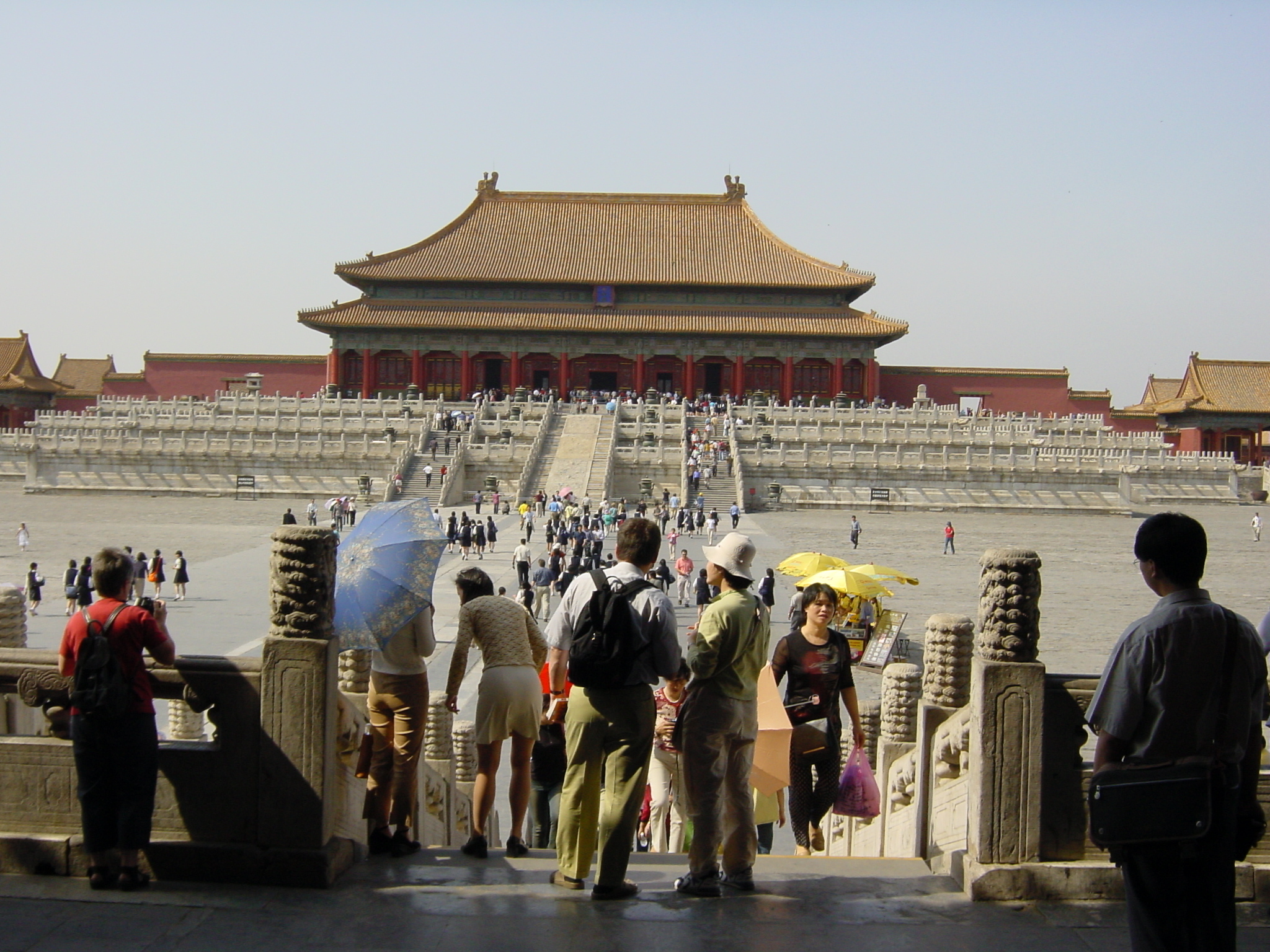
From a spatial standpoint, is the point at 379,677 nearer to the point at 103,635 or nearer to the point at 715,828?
the point at 103,635

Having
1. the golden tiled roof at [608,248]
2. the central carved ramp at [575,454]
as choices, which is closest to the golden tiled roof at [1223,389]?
the golden tiled roof at [608,248]

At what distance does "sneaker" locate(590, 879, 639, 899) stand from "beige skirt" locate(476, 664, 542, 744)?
941mm

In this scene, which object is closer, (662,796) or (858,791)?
(858,791)

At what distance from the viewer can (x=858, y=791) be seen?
6754 mm

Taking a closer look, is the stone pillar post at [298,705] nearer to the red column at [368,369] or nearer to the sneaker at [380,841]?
the sneaker at [380,841]

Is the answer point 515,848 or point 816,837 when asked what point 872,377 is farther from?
point 515,848

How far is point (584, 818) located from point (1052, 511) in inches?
1418

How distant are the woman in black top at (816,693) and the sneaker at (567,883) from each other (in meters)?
1.94

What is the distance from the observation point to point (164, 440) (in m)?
39.5

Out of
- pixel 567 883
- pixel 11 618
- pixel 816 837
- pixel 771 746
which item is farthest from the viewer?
pixel 816 837

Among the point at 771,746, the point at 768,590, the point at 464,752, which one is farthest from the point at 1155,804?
the point at 768,590

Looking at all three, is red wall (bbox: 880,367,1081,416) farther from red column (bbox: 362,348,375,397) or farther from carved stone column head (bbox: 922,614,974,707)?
carved stone column head (bbox: 922,614,974,707)

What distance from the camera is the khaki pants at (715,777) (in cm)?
496

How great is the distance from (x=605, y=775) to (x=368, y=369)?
182 ft
